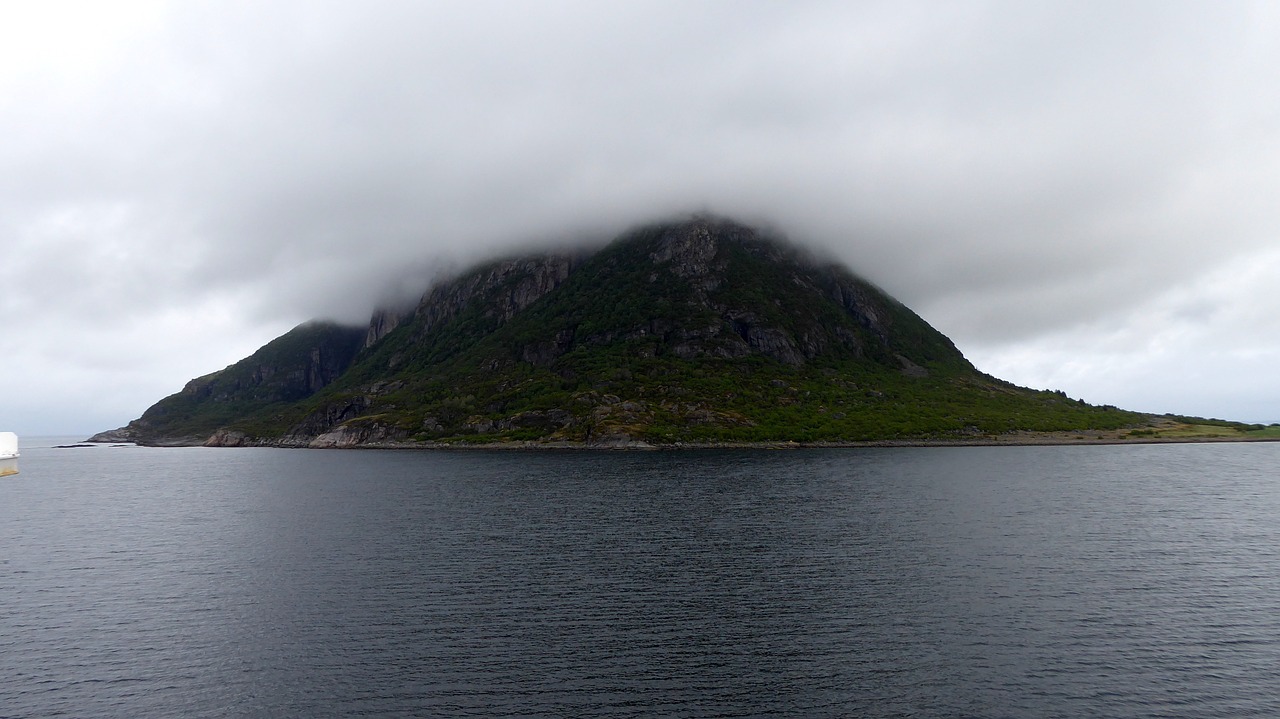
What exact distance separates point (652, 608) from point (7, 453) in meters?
229

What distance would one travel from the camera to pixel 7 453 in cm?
18325

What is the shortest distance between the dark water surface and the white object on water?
10877cm

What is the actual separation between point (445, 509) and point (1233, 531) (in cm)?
10988

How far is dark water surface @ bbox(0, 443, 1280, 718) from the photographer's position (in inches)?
1438

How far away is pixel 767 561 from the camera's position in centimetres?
6562

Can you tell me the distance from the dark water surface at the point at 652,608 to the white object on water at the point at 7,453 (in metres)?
109

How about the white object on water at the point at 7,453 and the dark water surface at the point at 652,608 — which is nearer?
the dark water surface at the point at 652,608

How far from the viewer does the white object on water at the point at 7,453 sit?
181750 millimetres

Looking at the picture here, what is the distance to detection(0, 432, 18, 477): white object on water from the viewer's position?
596ft

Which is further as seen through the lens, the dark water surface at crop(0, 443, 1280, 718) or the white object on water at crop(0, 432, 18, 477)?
the white object on water at crop(0, 432, 18, 477)

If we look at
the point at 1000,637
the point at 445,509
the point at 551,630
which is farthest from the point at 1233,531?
the point at 445,509

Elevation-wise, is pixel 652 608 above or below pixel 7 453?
below

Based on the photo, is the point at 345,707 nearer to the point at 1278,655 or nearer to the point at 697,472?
the point at 1278,655

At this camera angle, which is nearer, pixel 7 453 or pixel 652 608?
pixel 652 608
